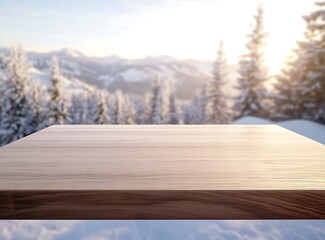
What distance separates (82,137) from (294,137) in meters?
1.64

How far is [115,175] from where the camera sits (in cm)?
116

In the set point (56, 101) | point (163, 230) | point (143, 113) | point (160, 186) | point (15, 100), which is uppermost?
point (160, 186)

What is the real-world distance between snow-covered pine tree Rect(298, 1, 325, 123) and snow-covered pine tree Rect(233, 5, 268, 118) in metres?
3.17

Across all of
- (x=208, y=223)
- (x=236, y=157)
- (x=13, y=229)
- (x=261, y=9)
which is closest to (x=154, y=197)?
(x=236, y=157)

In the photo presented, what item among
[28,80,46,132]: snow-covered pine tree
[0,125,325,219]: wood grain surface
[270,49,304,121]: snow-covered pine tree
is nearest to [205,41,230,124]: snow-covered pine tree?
[270,49,304,121]: snow-covered pine tree

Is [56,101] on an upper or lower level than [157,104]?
upper

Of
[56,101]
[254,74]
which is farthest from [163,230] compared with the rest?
[56,101]

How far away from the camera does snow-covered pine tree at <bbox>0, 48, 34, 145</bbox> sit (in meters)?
21.8

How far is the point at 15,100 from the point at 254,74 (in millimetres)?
19189

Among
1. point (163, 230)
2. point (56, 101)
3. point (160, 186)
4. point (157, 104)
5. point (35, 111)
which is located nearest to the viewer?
point (160, 186)

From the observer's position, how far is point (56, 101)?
920 inches

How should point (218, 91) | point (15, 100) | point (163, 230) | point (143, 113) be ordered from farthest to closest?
1. point (143, 113)
2. point (218, 91)
3. point (15, 100)
4. point (163, 230)

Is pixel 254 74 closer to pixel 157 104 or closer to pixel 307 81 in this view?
pixel 307 81

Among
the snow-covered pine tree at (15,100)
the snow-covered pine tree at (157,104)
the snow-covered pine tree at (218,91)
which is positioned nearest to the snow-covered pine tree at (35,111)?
the snow-covered pine tree at (15,100)
